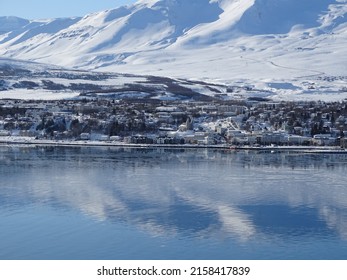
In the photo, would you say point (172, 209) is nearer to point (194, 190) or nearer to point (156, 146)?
point (194, 190)

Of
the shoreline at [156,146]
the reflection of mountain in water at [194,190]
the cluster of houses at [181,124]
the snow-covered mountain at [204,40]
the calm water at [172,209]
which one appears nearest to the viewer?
the calm water at [172,209]

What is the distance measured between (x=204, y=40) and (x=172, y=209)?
33964 mm

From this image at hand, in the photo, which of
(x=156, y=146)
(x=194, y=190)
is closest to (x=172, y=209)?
(x=194, y=190)

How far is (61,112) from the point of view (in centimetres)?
1467

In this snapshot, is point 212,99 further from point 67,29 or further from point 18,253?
point 67,29

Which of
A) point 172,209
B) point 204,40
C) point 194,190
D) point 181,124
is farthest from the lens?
point 204,40

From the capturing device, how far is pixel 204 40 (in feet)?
129

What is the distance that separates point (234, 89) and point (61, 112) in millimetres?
9810

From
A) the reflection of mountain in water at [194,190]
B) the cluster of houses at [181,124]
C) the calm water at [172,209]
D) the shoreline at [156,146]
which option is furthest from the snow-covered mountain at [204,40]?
the calm water at [172,209]

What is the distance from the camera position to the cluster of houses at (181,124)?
12.2m

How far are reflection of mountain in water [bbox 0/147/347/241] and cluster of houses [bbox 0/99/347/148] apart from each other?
181 centimetres

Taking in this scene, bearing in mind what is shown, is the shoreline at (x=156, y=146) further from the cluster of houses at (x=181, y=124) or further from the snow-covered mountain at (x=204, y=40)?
the snow-covered mountain at (x=204, y=40)

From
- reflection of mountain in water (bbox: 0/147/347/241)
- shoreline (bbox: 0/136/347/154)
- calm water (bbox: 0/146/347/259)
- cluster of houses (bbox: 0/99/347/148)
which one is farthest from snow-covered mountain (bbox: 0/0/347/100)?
calm water (bbox: 0/146/347/259)

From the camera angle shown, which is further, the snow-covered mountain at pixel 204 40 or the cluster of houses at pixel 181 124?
the snow-covered mountain at pixel 204 40
